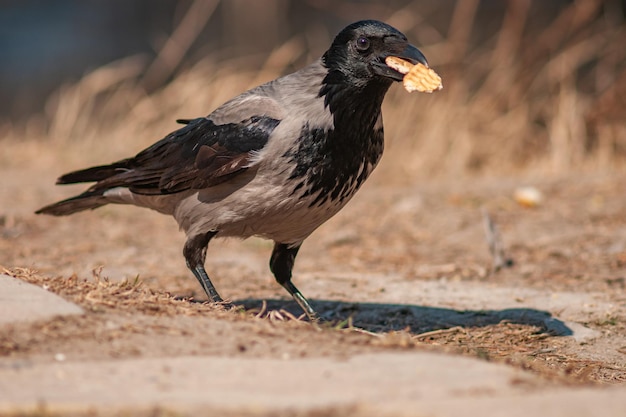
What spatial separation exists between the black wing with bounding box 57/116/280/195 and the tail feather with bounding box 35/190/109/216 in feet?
0.29

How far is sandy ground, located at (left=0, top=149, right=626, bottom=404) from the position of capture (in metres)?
3.85

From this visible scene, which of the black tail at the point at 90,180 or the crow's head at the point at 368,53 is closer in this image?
the crow's head at the point at 368,53

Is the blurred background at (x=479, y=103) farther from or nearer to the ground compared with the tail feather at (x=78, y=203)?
farther from the ground

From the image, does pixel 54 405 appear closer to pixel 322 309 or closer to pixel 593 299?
pixel 322 309

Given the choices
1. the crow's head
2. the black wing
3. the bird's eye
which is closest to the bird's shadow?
the black wing

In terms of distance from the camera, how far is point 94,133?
11.2 metres

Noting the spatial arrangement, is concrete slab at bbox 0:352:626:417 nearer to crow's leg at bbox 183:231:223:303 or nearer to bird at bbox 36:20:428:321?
bird at bbox 36:20:428:321

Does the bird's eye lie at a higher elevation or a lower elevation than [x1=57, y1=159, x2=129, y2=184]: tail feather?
higher

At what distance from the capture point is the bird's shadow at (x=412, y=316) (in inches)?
223

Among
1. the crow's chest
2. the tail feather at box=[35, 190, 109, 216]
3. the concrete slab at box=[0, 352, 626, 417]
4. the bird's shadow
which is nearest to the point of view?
the concrete slab at box=[0, 352, 626, 417]

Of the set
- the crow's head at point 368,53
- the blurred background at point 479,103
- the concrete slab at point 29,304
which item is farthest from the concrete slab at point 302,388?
the blurred background at point 479,103

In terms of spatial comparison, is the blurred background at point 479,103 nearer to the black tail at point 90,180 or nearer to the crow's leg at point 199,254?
the black tail at point 90,180

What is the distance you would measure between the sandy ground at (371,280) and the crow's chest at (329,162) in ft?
2.64

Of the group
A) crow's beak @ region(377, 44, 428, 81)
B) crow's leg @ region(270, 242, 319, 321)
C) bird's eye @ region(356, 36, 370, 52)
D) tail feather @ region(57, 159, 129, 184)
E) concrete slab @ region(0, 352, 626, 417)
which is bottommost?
concrete slab @ region(0, 352, 626, 417)
